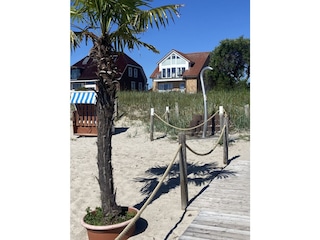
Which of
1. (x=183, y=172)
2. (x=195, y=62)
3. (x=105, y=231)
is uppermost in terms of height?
(x=195, y=62)

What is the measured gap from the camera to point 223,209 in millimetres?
3541

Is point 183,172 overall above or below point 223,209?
above

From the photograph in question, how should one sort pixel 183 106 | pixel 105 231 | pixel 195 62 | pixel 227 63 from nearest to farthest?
pixel 105 231 → pixel 183 106 → pixel 227 63 → pixel 195 62

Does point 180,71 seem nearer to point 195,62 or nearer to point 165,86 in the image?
point 195,62

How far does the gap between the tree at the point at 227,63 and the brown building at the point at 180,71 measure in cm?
597

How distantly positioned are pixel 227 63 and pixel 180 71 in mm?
9292

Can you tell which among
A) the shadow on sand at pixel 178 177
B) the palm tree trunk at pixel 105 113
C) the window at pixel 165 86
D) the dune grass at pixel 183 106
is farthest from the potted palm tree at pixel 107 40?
A: the window at pixel 165 86

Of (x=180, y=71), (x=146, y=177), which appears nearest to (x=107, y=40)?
(x=146, y=177)

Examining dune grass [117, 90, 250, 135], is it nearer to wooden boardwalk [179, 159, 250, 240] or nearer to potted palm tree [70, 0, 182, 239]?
wooden boardwalk [179, 159, 250, 240]

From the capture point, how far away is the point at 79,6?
115 inches
